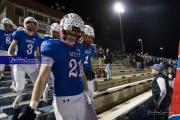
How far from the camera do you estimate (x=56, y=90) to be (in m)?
2.38

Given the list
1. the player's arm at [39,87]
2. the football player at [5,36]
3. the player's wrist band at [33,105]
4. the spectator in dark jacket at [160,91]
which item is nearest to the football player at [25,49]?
the football player at [5,36]

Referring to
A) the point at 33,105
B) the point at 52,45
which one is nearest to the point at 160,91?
the point at 52,45

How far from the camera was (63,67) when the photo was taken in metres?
2.35

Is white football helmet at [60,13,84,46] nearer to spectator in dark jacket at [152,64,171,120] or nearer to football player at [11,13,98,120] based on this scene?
football player at [11,13,98,120]

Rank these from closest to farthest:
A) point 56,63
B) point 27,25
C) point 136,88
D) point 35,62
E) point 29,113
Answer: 1. point 29,113
2. point 56,63
3. point 35,62
4. point 27,25
5. point 136,88

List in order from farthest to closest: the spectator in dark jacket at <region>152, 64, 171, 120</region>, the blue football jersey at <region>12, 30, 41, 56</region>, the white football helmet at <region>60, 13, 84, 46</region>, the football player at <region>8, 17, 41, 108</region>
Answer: the spectator in dark jacket at <region>152, 64, 171, 120</region>
the blue football jersey at <region>12, 30, 41, 56</region>
the football player at <region>8, 17, 41, 108</region>
the white football helmet at <region>60, 13, 84, 46</region>

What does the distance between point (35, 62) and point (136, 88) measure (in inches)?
303

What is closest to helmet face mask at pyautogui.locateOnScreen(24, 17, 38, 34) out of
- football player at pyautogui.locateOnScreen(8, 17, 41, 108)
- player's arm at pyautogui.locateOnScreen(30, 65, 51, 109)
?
football player at pyautogui.locateOnScreen(8, 17, 41, 108)

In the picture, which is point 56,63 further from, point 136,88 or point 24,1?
point 24,1

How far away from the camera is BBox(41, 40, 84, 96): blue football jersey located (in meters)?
2.29

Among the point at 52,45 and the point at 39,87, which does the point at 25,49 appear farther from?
the point at 39,87

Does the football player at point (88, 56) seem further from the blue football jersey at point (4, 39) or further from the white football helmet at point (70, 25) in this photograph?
the blue football jersey at point (4, 39)

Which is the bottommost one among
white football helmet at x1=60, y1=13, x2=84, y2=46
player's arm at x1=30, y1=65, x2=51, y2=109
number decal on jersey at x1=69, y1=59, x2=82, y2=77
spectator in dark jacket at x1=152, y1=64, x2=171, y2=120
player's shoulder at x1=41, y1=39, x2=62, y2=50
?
spectator in dark jacket at x1=152, y1=64, x2=171, y2=120

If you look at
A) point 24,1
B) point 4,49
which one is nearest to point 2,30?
point 4,49
